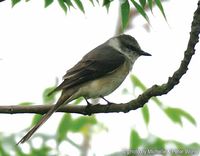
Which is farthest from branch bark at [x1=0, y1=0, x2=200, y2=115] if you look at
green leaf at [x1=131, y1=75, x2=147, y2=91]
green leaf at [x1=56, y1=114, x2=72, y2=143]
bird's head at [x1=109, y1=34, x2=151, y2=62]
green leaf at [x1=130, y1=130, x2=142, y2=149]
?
bird's head at [x1=109, y1=34, x2=151, y2=62]

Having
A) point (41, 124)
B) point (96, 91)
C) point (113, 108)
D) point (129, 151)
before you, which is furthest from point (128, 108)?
point (96, 91)

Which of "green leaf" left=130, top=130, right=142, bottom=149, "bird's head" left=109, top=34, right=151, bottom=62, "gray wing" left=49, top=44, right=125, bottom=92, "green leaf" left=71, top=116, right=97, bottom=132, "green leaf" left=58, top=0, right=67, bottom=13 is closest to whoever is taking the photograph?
"green leaf" left=58, top=0, right=67, bottom=13

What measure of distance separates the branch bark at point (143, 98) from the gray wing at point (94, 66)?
528mm

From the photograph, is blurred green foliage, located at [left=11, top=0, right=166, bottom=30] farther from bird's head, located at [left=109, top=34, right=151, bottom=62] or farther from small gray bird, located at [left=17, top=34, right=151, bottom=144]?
bird's head, located at [left=109, top=34, right=151, bottom=62]

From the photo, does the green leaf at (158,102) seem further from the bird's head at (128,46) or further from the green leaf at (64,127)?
the bird's head at (128,46)

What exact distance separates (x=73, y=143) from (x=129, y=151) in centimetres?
77

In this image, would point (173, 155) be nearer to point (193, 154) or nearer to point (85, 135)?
point (193, 154)

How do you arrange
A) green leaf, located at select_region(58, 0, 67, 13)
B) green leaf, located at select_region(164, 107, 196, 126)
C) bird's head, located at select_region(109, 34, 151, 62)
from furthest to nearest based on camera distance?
bird's head, located at select_region(109, 34, 151, 62) < green leaf, located at select_region(164, 107, 196, 126) < green leaf, located at select_region(58, 0, 67, 13)

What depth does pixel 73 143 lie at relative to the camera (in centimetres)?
532

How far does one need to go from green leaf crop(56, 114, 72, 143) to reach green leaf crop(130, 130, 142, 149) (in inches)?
28.3

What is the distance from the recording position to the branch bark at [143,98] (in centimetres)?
355

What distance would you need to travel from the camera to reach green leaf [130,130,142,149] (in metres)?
4.98

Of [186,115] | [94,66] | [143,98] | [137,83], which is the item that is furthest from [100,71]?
[143,98]

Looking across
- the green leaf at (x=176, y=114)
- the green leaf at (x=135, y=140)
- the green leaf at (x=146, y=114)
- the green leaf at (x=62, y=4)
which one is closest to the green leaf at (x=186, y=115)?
the green leaf at (x=176, y=114)
